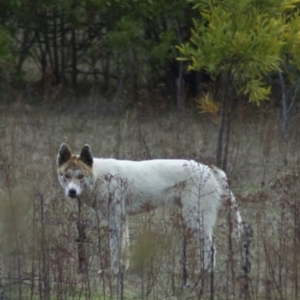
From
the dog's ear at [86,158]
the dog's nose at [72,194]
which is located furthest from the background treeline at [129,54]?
the dog's nose at [72,194]

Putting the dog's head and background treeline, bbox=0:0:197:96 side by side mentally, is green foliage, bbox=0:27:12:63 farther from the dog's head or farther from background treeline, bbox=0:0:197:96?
the dog's head

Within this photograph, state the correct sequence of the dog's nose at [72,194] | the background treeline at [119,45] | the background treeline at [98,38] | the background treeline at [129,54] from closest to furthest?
the dog's nose at [72,194], the background treeline at [129,54], the background treeline at [119,45], the background treeline at [98,38]

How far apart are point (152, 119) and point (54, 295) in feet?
26.9

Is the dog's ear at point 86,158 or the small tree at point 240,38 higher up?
the small tree at point 240,38

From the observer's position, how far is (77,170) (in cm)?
959

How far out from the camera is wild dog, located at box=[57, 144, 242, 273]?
30.4ft

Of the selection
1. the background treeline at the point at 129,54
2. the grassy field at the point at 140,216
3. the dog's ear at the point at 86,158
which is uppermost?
the background treeline at the point at 129,54

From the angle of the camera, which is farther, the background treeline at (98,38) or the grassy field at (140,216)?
the background treeline at (98,38)

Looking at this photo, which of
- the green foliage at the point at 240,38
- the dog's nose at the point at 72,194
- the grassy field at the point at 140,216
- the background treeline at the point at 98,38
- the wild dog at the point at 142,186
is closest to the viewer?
the grassy field at the point at 140,216

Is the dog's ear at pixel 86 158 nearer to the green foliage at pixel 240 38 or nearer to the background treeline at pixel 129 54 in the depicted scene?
the green foliage at pixel 240 38

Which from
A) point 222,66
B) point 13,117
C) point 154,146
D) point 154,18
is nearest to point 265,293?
point 222,66

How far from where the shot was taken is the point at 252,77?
41.2 feet

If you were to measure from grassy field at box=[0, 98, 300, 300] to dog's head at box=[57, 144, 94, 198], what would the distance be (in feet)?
0.69

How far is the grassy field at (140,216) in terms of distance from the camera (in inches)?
287
